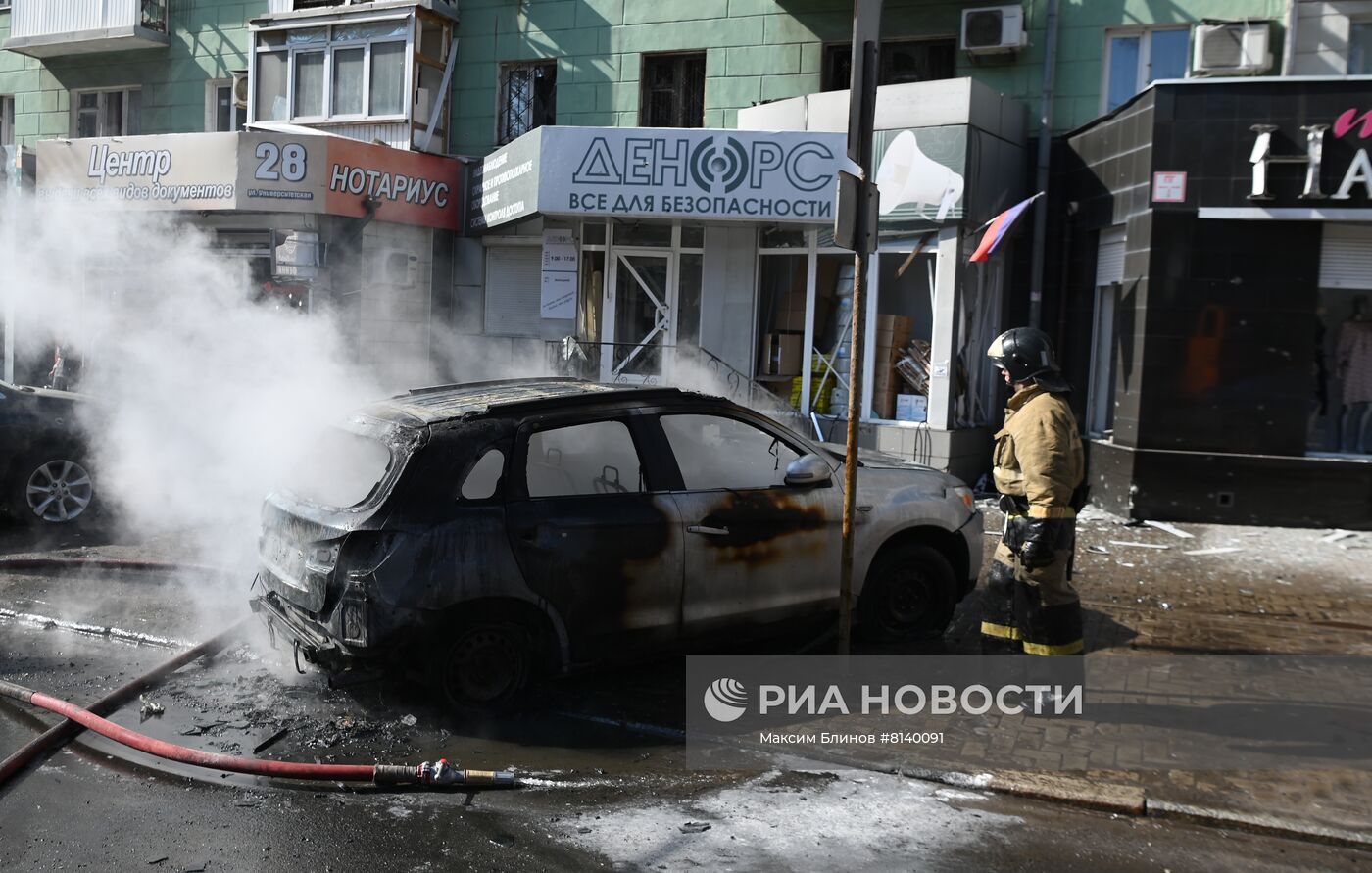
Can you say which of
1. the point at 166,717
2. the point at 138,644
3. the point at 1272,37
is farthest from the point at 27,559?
the point at 1272,37

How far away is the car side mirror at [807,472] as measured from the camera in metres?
6.08

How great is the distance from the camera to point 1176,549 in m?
10.1

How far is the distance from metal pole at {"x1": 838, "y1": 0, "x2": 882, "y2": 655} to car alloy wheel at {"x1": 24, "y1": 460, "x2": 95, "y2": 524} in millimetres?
7095

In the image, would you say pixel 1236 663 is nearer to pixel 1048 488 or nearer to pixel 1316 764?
pixel 1316 764

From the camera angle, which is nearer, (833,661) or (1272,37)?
(833,661)

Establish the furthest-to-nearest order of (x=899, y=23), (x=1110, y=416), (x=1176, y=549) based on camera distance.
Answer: (x=899, y=23) → (x=1110, y=416) → (x=1176, y=549)

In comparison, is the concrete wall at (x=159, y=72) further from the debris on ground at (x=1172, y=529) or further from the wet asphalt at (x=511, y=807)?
the wet asphalt at (x=511, y=807)

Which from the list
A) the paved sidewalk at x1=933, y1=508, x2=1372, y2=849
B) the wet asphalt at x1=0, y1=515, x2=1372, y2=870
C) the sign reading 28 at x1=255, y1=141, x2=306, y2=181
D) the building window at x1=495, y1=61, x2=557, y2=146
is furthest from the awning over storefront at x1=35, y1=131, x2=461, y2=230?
the wet asphalt at x1=0, y1=515, x2=1372, y2=870

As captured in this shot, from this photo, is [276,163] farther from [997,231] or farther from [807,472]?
[807,472]

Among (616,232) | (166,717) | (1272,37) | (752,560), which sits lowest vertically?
(166,717)

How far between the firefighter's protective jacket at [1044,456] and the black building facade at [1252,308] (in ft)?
20.0

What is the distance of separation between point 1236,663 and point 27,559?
8.23 meters

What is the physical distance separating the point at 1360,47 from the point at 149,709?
44.6ft

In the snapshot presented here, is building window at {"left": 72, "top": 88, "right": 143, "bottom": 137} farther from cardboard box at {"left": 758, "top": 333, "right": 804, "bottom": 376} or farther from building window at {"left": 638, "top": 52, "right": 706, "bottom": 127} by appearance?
cardboard box at {"left": 758, "top": 333, "right": 804, "bottom": 376}
